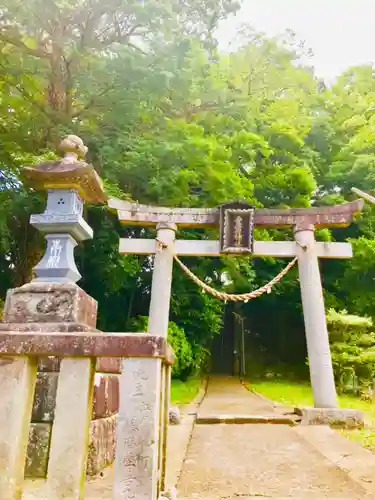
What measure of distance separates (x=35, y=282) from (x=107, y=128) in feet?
26.8

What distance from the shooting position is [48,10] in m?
9.11

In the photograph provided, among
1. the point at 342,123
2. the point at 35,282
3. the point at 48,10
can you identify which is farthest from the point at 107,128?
the point at 342,123

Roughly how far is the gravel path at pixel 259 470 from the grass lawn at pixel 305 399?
103 centimetres

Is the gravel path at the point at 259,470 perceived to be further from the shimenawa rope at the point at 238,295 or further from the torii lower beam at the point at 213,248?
the torii lower beam at the point at 213,248

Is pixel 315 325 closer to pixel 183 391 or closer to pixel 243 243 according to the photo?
pixel 243 243

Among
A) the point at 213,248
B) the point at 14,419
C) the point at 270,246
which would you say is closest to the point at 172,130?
the point at 213,248

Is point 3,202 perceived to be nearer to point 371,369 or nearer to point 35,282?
point 35,282

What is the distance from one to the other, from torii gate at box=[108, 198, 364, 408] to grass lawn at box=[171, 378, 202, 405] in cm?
346

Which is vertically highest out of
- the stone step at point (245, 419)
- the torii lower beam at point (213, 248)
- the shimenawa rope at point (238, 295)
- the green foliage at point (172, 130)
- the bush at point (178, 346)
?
the green foliage at point (172, 130)

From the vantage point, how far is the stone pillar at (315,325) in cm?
771

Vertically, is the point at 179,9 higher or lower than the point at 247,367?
higher

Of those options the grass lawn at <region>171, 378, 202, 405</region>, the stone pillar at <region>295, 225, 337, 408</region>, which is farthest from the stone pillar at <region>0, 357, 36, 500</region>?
the grass lawn at <region>171, 378, 202, 405</region>

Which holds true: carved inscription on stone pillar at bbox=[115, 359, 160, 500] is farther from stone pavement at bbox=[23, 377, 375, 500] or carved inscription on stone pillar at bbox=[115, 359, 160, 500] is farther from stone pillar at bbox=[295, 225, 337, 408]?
stone pillar at bbox=[295, 225, 337, 408]

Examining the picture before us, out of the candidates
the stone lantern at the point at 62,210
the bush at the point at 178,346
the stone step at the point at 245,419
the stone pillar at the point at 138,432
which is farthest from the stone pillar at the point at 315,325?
the stone pillar at the point at 138,432
